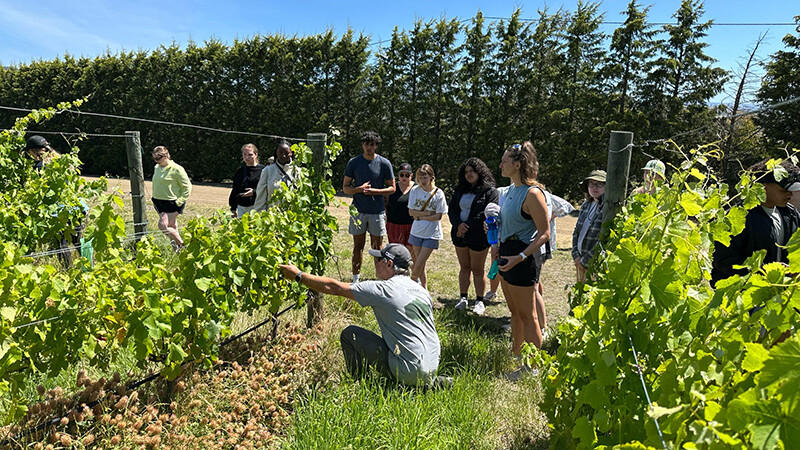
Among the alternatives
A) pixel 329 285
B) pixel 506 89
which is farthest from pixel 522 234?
pixel 506 89

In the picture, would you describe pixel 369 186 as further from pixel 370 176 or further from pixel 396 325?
pixel 396 325

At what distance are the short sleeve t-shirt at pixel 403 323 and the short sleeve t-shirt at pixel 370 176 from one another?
2546 mm

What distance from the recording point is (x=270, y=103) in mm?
18281

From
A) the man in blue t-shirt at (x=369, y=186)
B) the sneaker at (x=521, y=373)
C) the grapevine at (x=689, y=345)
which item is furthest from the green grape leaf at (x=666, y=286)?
the man in blue t-shirt at (x=369, y=186)

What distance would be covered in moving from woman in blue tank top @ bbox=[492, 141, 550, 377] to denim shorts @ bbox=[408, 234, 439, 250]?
160 centimetres

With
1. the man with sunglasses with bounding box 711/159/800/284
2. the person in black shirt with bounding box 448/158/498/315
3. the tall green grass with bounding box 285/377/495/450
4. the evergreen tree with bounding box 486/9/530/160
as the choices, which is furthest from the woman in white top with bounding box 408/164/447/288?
the evergreen tree with bounding box 486/9/530/160

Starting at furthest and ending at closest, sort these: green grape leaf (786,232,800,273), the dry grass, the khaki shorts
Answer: the khaki shorts, the dry grass, green grape leaf (786,232,800,273)

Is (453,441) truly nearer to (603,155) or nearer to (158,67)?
(603,155)

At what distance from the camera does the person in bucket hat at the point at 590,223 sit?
4.08 metres

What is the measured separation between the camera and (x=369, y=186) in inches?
211

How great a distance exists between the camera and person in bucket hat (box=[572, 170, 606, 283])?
4082mm

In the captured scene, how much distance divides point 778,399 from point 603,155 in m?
15.1

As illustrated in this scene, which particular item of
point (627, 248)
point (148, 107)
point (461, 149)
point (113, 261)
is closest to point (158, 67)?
point (148, 107)

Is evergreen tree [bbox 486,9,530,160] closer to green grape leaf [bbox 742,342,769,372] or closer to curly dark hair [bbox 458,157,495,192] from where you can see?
curly dark hair [bbox 458,157,495,192]
